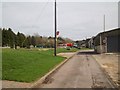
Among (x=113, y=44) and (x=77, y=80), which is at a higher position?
(x=113, y=44)

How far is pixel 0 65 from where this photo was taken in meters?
18.0

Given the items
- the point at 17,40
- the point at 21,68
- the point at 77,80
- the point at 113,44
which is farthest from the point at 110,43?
the point at 17,40

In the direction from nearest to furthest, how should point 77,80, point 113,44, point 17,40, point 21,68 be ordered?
point 77,80, point 21,68, point 113,44, point 17,40

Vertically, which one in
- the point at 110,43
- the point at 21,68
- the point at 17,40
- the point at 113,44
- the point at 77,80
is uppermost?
the point at 17,40

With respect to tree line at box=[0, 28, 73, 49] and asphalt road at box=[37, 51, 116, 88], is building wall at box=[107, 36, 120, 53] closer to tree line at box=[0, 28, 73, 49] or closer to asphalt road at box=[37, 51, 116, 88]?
tree line at box=[0, 28, 73, 49]

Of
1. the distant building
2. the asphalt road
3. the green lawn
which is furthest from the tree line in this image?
the asphalt road

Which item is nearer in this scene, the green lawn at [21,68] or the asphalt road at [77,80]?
the asphalt road at [77,80]

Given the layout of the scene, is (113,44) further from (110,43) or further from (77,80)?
(77,80)

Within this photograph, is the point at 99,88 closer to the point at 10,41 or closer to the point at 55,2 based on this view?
the point at 55,2

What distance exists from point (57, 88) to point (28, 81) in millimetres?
2134

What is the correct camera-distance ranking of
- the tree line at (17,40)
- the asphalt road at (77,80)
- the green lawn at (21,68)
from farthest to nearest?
the tree line at (17,40) < the green lawn at (21,68) < the asphalt road at (77,80)

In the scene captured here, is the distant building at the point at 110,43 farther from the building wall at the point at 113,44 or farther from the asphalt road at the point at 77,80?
the asphalt road at the point at 77,80

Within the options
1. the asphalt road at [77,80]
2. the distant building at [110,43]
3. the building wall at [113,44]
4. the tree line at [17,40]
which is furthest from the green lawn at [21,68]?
the tree line at [17,40]

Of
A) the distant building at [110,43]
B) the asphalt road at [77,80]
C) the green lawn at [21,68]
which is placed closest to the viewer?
the asphalt road at [77,80]
